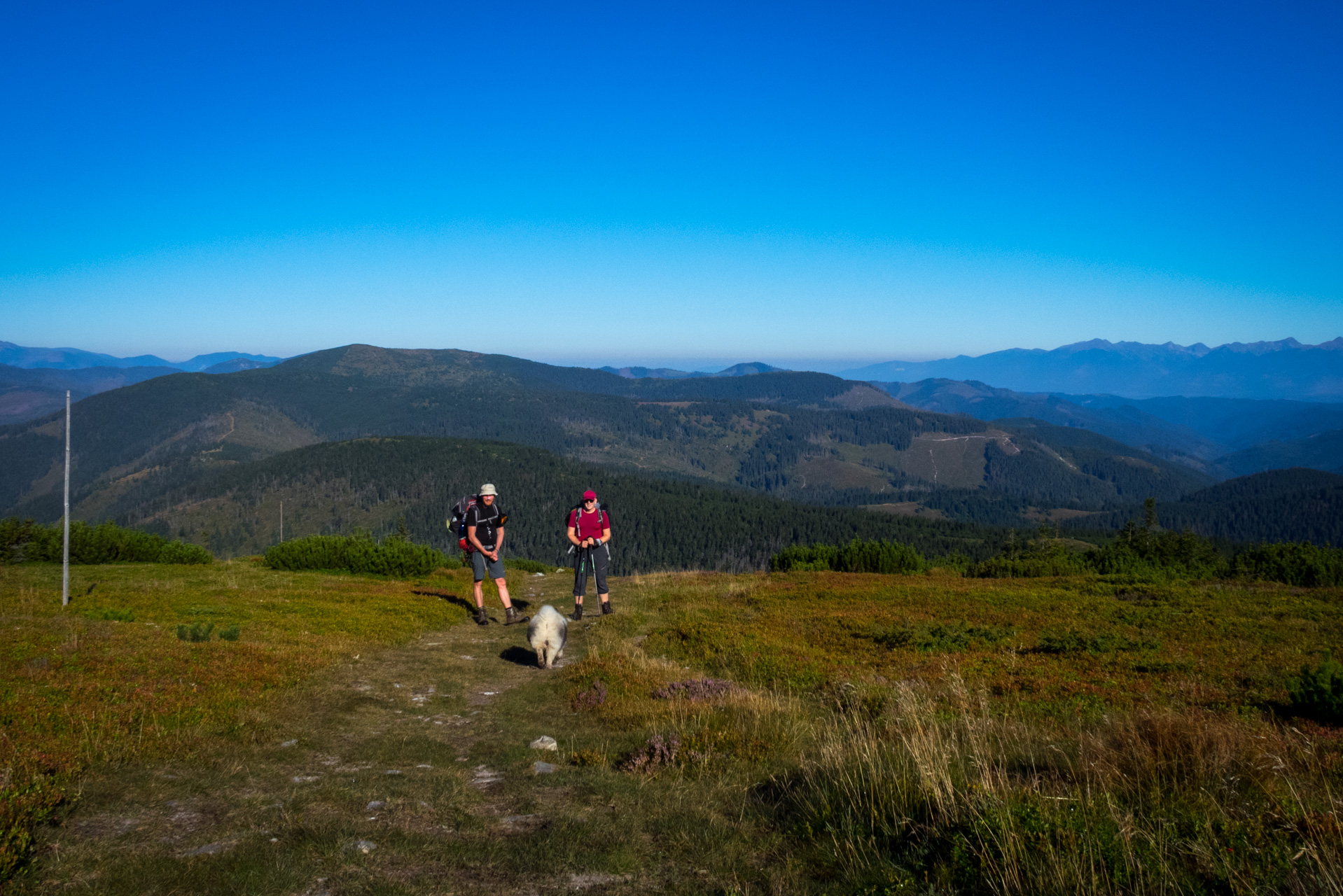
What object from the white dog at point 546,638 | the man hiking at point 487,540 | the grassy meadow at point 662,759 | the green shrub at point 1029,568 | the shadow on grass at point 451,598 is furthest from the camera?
the green shrub at point 1029,568

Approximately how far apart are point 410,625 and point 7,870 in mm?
11816

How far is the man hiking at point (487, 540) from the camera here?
53.4 feet

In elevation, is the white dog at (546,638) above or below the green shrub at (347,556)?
above

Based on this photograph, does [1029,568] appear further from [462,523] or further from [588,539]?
[462,523]

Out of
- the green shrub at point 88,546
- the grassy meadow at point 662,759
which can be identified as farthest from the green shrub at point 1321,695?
the green shrub at point 88,546

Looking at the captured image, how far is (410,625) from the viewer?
16.1m

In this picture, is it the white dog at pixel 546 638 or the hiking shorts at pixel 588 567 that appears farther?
the hiking shorts at pixel 588 567

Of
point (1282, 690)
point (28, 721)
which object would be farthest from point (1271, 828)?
point (28, 721)

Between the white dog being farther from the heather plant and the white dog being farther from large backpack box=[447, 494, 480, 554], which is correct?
large backpack box=[447, 494, 480, 554]

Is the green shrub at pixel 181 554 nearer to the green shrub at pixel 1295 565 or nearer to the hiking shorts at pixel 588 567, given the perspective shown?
the hiking shorts at pixel 588 567

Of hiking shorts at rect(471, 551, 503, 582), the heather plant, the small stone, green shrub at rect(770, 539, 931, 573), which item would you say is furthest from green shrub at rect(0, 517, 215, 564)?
green shrub at rect(770, 539, 931, 573)

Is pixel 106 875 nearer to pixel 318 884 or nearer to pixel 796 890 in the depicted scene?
pixel 318 884

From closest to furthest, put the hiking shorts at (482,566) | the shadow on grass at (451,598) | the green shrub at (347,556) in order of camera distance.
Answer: the hiking shorts at (482,566) → the shadow on grass at (451,598) → the green shrub at (347,556)

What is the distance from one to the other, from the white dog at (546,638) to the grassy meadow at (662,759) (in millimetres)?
558
